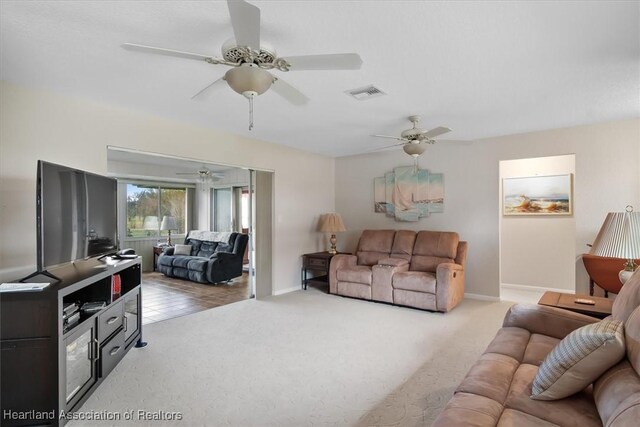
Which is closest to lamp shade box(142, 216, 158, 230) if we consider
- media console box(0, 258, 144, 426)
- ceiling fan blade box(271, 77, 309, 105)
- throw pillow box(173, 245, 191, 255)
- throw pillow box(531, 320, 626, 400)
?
throw pillow box(173, 245, 191, 255)

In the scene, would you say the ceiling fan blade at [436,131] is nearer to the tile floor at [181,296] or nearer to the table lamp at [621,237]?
the table lamp at [621,237]

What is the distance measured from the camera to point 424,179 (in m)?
5.48

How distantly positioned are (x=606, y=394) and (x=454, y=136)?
4134mm

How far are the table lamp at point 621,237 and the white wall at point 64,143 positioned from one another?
406 cm

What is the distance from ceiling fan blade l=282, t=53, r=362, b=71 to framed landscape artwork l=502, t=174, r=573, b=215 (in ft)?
15.8

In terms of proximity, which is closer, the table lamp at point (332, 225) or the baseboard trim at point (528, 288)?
the baseboard trim at point (528, 288)

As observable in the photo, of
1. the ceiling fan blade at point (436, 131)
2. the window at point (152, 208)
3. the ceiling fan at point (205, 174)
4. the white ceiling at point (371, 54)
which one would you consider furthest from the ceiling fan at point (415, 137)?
the window at point (152, 208)

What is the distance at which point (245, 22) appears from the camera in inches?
59.9

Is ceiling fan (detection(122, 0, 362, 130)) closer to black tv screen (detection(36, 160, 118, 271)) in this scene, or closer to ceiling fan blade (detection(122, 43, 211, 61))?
ceiling fan blade (detection(122, 43, 211, 61))

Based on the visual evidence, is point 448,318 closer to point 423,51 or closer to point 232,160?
point 423,51

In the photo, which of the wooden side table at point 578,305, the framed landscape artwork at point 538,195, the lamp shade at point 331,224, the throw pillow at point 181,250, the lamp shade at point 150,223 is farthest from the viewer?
the lamp shade at point 150,223

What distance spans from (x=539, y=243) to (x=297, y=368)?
15.4ft

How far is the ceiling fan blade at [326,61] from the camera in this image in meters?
1.78

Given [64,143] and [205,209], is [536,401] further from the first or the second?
[205,209]
